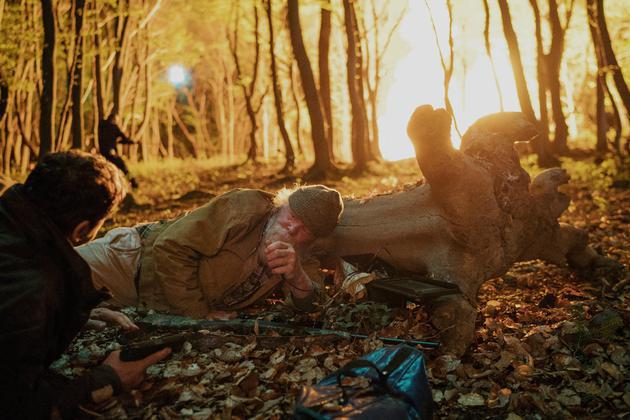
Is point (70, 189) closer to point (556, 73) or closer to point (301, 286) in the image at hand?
point (301, 286)

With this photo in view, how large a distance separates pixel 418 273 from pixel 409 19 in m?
21.0

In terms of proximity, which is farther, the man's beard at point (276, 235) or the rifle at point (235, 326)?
the man's beard at point (276, 235)

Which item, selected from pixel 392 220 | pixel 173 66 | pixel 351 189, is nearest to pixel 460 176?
pixel 392 220

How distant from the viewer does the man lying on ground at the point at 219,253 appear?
412 centimetres

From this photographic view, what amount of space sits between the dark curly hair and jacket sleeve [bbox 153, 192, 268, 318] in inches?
49.2

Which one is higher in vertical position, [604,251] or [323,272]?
[323,272]

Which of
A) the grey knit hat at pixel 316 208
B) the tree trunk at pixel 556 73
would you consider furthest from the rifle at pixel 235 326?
the tree trunk at pixel 556 73

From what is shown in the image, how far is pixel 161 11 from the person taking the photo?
20.9 metres

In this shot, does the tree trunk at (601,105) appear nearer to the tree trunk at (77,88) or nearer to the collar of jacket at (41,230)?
the tree trunk at (77,88)

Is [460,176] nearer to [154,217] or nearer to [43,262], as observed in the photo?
[43,262]

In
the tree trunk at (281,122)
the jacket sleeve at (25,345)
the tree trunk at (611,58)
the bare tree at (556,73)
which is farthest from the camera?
the tree trunk at (281,122)

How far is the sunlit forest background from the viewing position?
1170 centimetres

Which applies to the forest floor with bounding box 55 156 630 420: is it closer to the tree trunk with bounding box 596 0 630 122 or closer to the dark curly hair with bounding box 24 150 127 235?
the dark curly hair with bounding box 24 150 127 235

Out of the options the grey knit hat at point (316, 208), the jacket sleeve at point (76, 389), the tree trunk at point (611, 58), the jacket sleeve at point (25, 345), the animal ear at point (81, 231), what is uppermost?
the tree trunk at point (611, 58)
